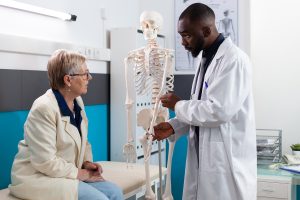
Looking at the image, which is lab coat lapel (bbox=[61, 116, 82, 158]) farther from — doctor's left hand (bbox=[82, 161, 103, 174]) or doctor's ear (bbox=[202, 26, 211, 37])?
doctor's ear (bbox=[202, 26, 211, 37])

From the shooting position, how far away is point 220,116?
6.18 feet

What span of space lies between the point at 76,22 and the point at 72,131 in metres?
1.19

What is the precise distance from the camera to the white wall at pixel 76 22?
98.1 inches

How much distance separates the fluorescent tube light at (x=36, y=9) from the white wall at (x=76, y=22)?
1.6 inches

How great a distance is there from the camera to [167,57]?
2619 mm

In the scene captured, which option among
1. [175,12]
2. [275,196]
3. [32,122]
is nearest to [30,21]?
[32,122]

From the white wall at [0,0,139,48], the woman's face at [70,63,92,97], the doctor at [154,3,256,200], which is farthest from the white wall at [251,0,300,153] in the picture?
the woman's face at [70,63,92,97]

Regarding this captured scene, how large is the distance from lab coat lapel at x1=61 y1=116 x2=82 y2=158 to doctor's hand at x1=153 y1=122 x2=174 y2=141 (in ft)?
1.27

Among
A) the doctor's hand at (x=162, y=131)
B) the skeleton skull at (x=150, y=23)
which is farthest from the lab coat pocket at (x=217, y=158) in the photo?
the skeleton skull at (x=150, y=23)

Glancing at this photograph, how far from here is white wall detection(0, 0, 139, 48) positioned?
249 centimetres

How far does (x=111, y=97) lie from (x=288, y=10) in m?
1.62

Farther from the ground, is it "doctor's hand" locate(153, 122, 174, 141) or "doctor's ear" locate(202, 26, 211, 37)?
"doctor's ear" locate(202, 26, 211, 37)

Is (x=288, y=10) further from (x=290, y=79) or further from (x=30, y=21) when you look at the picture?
(x=30, y=21)

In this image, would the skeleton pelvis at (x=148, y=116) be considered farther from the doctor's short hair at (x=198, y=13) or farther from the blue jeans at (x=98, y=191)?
the doctor's short hair at (x=198, y=13)
